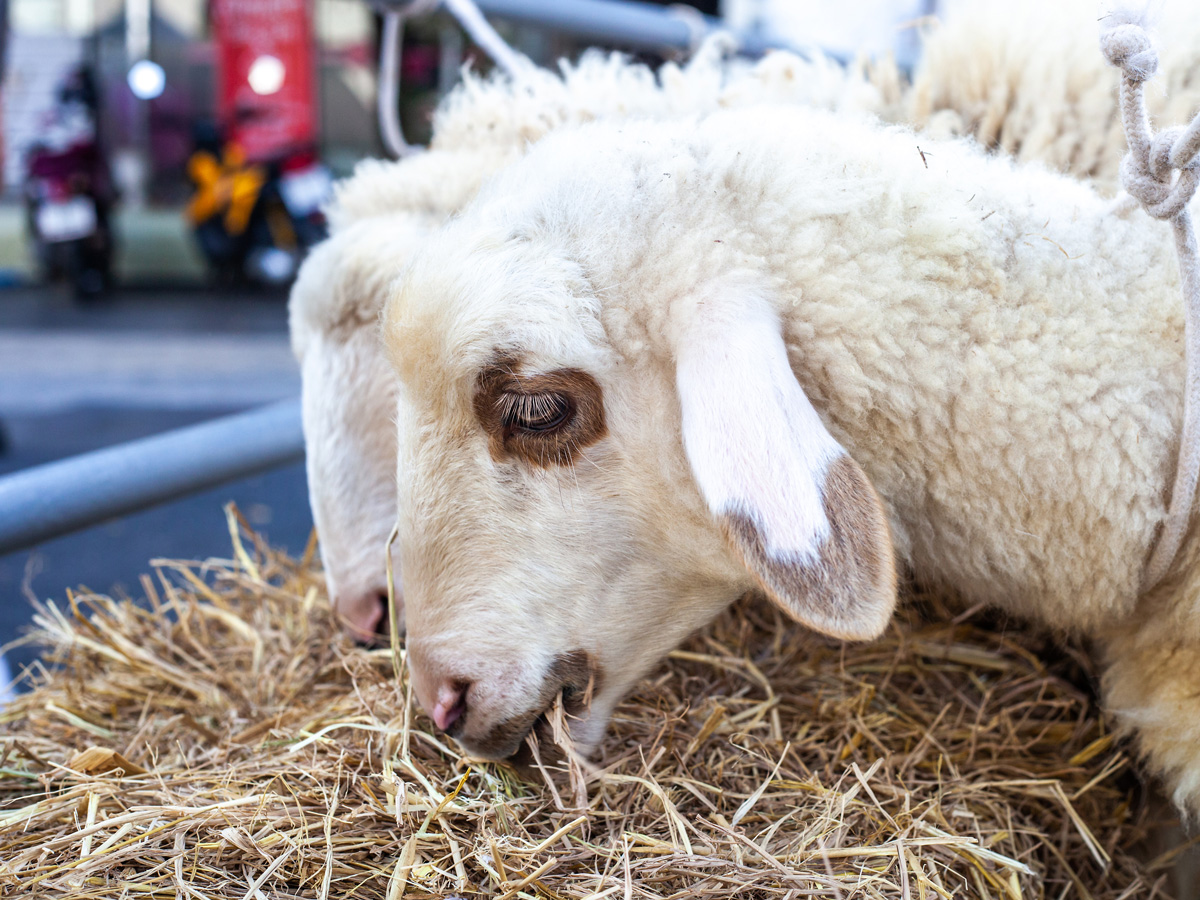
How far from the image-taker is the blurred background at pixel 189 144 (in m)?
7.12

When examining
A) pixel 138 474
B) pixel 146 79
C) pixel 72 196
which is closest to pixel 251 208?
pixel 72 196

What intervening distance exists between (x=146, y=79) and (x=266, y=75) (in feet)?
3.83

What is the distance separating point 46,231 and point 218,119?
2181 mm

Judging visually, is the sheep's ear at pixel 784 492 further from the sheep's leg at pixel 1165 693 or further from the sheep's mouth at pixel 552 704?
the sheep's leg at pixel 1165 693

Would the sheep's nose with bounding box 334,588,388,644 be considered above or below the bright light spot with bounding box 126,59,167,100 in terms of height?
above

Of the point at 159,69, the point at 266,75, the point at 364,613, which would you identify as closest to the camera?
the point at 364,613

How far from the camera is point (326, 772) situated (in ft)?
4.77

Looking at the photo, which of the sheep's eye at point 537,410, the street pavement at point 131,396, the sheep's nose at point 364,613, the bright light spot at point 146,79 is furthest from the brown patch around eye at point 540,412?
the bright light spot at point 146,79

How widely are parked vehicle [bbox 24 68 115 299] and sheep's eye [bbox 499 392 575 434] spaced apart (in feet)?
24.1

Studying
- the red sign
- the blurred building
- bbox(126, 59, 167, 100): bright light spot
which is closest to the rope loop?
the red sign

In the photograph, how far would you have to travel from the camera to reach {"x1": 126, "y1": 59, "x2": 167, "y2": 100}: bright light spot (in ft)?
29.7

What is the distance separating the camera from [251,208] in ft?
27.4

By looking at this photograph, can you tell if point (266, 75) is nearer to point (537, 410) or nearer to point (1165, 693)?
point (537, 410)

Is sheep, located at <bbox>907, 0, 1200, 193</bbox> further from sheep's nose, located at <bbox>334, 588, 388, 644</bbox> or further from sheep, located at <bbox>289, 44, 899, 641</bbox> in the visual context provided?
sheep's nose, located at <bbox>334, 588, 388, 644</bbox>
